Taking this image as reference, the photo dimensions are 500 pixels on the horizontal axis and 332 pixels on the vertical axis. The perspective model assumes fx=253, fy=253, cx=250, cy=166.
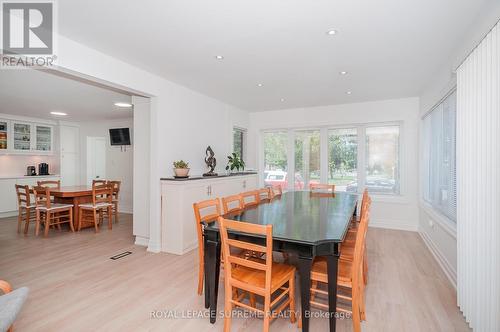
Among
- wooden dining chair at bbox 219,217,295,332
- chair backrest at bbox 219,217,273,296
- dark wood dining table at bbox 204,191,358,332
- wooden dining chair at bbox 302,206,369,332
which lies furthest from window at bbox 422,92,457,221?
chair backrest at bbox 219,217,273,296

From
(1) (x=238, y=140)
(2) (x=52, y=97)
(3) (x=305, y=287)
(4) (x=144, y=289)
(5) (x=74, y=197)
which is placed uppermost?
(2) (x=52, y=97)

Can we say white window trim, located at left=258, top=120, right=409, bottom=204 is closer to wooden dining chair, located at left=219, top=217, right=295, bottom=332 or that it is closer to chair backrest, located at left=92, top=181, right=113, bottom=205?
chair backrest, located at left=92, top=181, right=113, bottom=205

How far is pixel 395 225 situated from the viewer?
512cm

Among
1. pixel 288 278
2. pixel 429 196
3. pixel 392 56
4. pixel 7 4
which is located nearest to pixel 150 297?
pixel 288 278

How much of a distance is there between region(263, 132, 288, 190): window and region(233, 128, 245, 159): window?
577 millimetres

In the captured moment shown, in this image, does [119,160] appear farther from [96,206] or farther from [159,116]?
[159,116]

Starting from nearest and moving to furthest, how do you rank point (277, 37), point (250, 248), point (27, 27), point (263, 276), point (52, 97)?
point (250, 248) < point (263, 276) < point (27, 27) < point (277, 37) < point (52, 97)

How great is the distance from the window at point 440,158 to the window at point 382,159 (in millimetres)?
686

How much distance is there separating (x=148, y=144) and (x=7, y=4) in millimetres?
2172

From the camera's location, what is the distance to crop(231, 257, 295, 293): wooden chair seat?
1844mm

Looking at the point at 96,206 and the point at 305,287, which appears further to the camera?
the point at 96,206

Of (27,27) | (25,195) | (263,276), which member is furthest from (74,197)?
(263,276)

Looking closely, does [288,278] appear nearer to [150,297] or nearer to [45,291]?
[150,297]

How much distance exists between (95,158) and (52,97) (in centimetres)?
302
